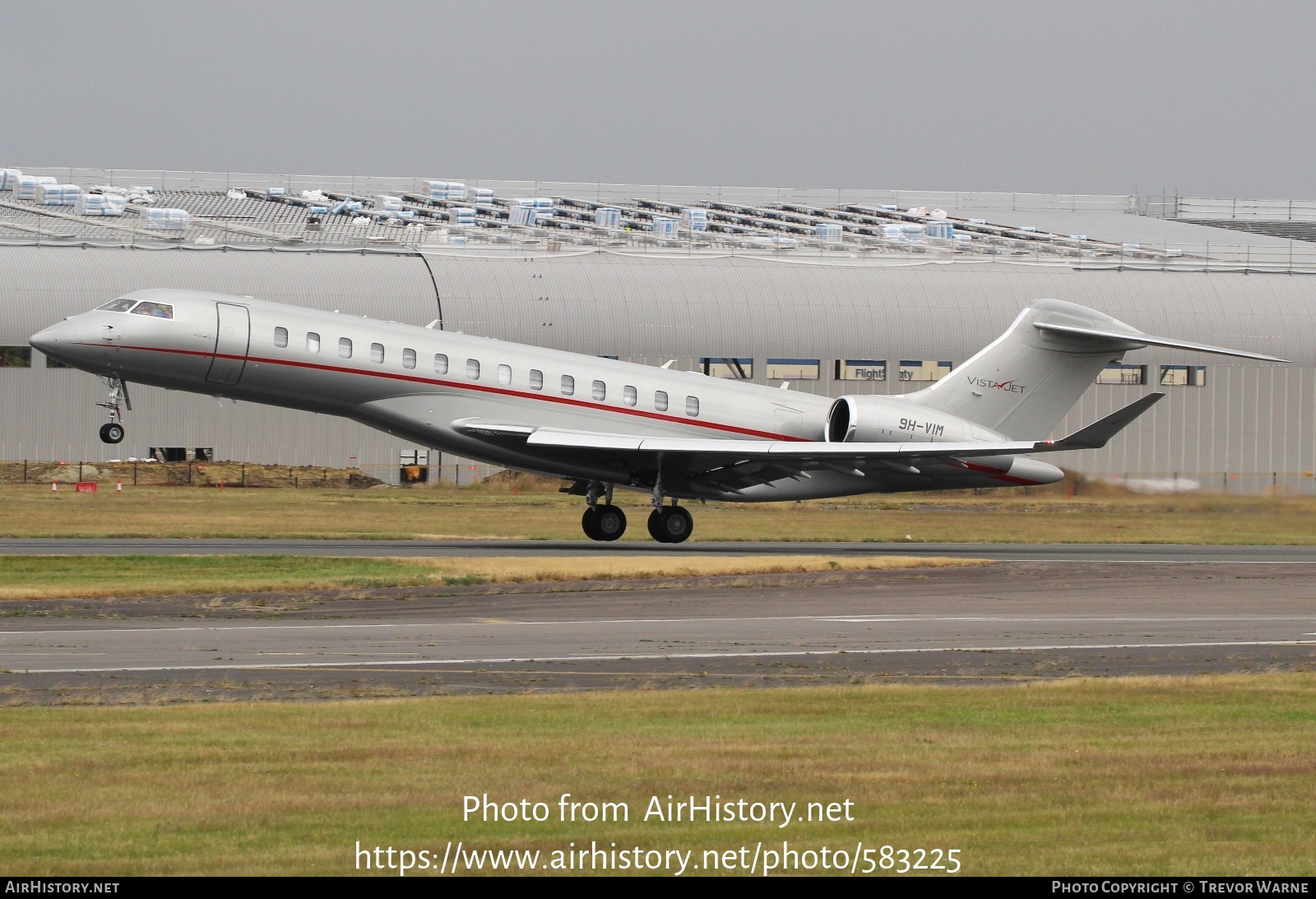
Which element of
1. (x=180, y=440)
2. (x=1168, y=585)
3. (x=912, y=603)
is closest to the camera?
(x=912, y=603)

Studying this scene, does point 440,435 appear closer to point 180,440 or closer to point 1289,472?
point 180,440

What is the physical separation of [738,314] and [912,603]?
113 feet

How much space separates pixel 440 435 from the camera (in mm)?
30156

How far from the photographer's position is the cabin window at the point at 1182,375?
181 feet

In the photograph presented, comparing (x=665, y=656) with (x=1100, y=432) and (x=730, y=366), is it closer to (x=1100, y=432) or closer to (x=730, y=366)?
(x=1100, y=432)

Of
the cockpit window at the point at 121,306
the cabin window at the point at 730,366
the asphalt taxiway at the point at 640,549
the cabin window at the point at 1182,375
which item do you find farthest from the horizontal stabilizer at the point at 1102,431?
the cabin window at the point at 1182,375

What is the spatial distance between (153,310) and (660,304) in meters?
28.6

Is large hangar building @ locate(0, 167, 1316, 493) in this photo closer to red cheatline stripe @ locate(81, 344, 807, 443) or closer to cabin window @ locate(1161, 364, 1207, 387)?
cabin window @ locate(1161, 364, 1207, 387)

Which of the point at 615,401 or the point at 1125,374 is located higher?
the point at 1125,374

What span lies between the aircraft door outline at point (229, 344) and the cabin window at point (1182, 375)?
1473 inches

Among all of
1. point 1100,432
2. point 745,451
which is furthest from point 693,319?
point 1100,432

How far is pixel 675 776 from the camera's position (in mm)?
9453

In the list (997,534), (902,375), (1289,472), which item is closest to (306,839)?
(997,534)

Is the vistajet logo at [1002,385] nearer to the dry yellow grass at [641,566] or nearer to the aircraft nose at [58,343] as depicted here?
the dry yellow grass at [641,566]
